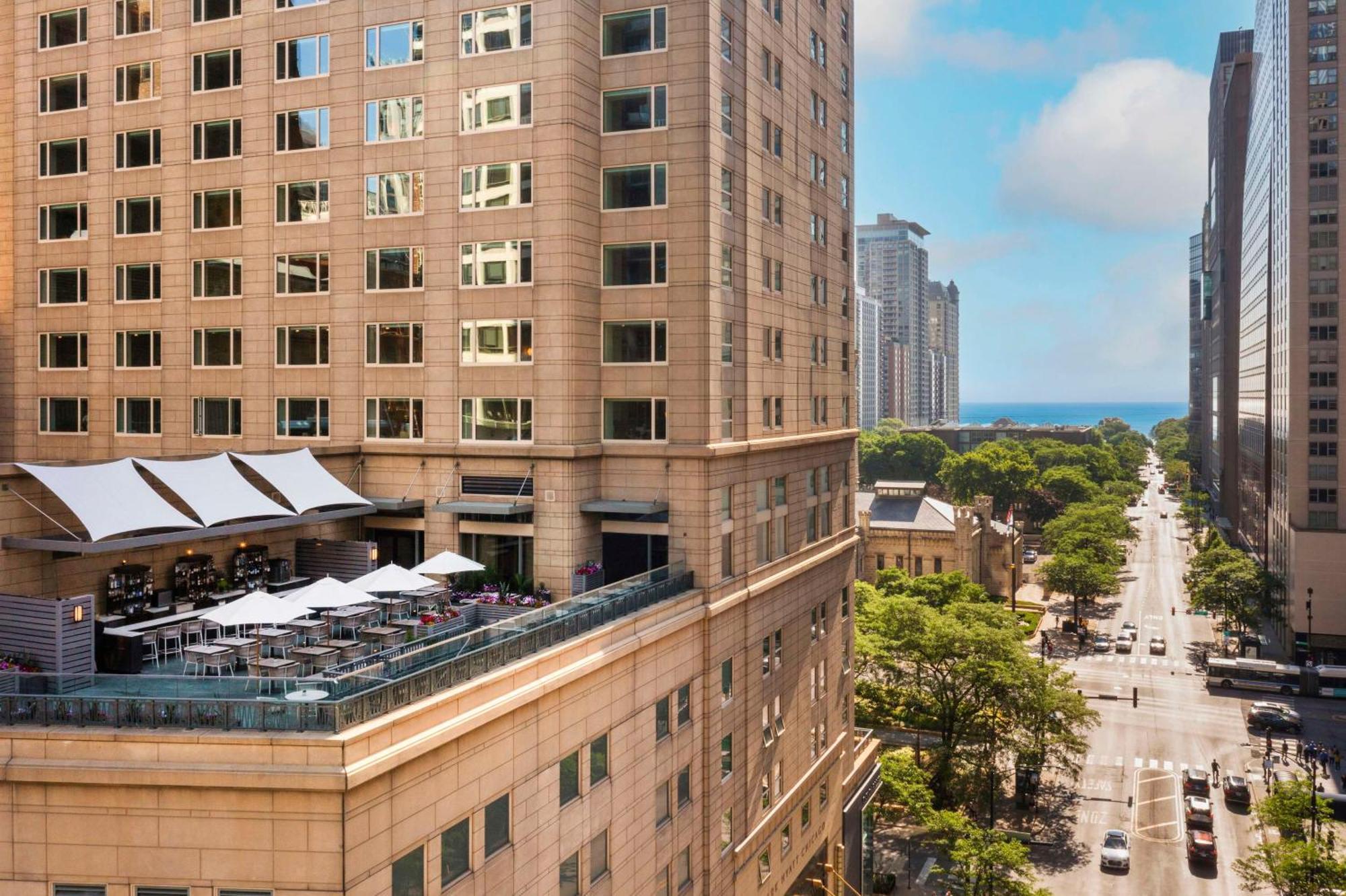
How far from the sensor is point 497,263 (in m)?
35.6

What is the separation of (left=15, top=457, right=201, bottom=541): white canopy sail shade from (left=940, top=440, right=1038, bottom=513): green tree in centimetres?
14873

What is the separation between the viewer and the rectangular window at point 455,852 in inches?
784

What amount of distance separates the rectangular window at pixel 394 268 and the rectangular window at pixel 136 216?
11.6m

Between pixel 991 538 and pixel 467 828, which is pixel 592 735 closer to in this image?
pixel 467 828

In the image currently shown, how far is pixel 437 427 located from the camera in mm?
37188

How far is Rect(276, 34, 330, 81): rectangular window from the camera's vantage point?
127 ft

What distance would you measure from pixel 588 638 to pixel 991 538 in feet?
367

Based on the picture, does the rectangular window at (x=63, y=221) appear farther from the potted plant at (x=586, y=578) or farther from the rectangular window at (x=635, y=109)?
the potted plant at (x=586, y=578)

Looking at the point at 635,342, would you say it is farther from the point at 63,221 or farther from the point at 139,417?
the point at 63,221

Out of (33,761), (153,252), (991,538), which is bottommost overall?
(991,538)

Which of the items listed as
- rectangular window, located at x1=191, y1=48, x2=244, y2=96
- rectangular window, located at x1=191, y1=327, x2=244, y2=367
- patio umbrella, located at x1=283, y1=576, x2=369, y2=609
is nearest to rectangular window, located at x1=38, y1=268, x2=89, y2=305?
rectangular window, located at x1=191, y1=327, x2=244, y2=367

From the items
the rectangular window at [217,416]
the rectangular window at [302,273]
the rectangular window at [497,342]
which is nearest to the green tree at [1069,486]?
the rectangular window at [497,342]

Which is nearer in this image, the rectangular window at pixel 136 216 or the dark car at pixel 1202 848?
the rectangular window at pixel 136 216

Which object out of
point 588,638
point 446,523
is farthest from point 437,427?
point 588,638
